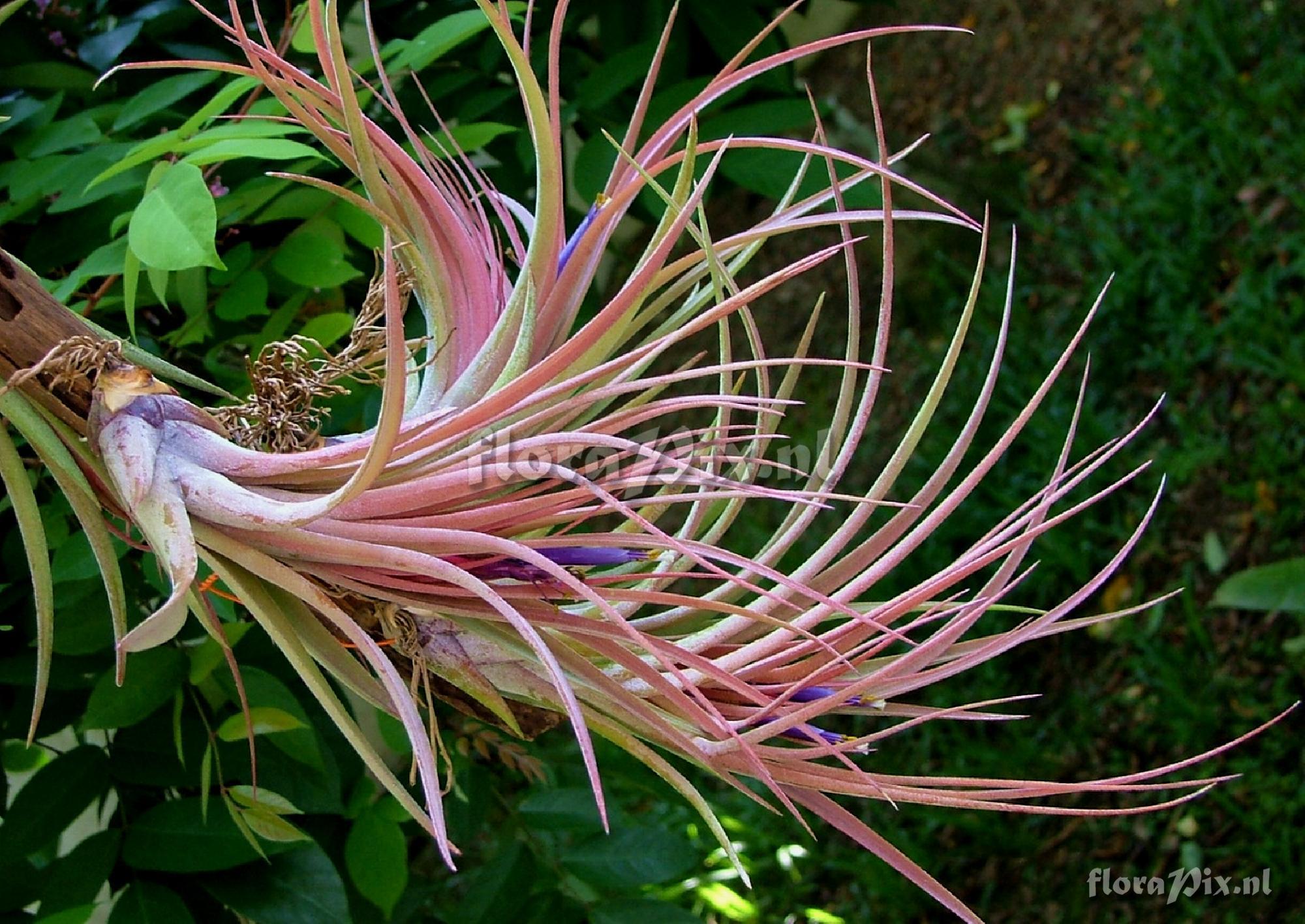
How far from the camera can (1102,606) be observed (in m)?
1.63

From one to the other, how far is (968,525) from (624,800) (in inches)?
26.0

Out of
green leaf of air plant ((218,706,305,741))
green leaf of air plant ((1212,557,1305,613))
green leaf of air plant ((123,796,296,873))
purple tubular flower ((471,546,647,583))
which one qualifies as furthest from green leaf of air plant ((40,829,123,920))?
green leaf of air plant ((1212,557,1305,613))

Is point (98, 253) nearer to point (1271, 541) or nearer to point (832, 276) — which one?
point (1271, 541)

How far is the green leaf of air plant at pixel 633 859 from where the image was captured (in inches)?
29.2

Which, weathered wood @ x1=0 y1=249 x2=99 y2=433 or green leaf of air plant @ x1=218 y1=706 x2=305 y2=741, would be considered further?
green leaf of air plant @ x1=218 y1=706 x2=305 y2=741

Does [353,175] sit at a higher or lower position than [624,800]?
higher

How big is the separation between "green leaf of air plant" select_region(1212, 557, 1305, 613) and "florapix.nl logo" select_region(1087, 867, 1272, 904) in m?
0.58

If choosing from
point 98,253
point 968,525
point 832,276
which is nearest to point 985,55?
point 832,276

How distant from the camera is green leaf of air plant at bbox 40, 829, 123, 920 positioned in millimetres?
621

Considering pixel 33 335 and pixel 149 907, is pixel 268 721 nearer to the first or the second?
pixel 149 907

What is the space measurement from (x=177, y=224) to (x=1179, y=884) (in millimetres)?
1266

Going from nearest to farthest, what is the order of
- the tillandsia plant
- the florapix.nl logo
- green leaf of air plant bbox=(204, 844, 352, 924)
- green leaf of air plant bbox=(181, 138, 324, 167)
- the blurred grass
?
1. the tillandsia plant
2. green leaf of air plant bbox=(181, 138, 324, 167)
3. green leaf of air plant bbox=(204, 844, 352, 924)
4. the florapix.nl logo
5. the blurred grass

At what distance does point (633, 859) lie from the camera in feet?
2.49

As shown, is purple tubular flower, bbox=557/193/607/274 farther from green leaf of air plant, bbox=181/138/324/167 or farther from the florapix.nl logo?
the florapix.nl logo
